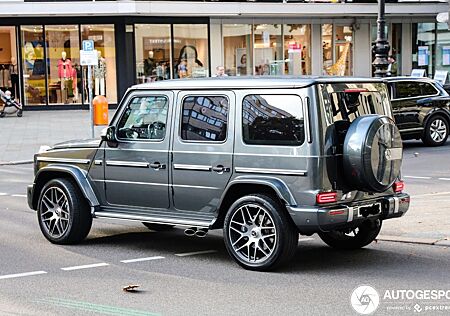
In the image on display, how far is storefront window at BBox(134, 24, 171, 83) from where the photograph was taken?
1267 inches

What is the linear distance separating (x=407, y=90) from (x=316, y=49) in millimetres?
17314

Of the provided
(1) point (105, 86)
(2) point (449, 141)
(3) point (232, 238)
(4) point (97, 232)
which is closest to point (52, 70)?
(1) point (105, 86)

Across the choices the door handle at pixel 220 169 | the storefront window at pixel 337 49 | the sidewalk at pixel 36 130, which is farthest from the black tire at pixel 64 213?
the storefront window at pixel 337 49

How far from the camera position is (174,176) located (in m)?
7.87

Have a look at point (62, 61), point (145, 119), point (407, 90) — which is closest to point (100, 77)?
point (62, 61)

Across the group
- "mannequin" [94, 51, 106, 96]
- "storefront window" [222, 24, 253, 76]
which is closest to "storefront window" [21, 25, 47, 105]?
"mannequin" [94, 51, 106, 96]

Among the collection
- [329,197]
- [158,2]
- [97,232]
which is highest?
[158,2]

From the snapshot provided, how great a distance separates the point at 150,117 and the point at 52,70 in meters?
24.4

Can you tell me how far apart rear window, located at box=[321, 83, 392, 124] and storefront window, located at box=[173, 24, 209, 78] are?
25.5 meters

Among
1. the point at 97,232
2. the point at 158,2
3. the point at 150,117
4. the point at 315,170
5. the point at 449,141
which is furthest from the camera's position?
the point at 158,2

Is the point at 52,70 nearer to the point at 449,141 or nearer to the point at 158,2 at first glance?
the point at 158,2

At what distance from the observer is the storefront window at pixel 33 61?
1231 inches

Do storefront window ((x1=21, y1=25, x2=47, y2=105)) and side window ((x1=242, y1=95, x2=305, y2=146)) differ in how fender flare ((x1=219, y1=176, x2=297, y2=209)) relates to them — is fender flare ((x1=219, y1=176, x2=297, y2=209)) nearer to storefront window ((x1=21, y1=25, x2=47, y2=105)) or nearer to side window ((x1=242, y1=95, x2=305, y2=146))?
side window ((x1=242, y1=95, x2=305, y2=146))

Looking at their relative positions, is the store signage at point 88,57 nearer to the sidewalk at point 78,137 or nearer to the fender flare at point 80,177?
the sidewalk at point 78,137
